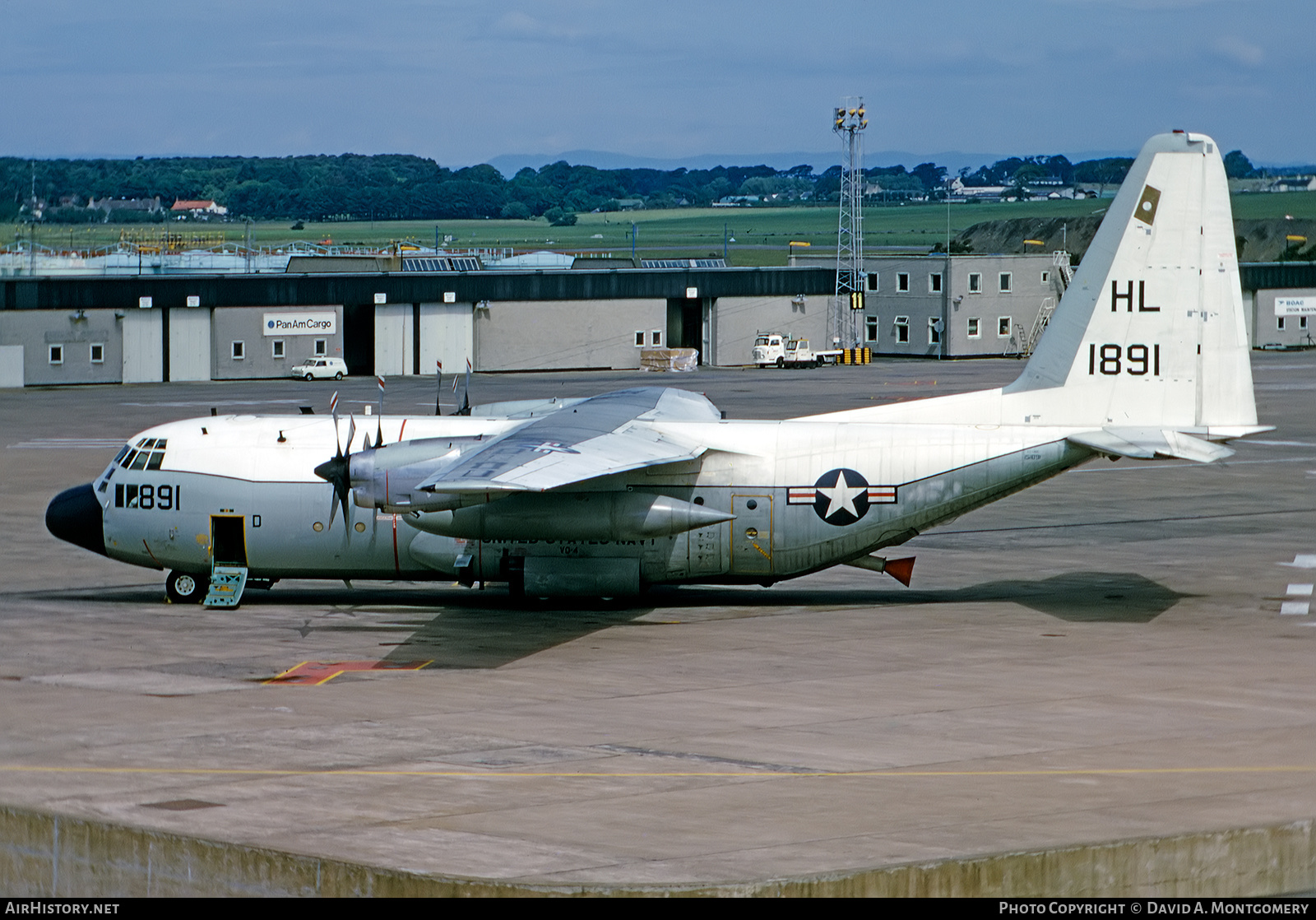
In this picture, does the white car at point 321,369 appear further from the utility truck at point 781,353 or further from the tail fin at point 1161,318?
the tail fin at point 1161,318

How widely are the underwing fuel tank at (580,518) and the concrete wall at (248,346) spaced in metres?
68.5

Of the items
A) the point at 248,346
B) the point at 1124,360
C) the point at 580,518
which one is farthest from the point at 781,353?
the point at 580,518

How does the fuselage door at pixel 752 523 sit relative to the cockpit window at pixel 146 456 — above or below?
below

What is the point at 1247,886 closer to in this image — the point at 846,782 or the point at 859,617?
the point at 846,782

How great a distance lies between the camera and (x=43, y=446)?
60594mm

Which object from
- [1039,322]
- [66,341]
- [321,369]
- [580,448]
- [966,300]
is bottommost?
[321,369]

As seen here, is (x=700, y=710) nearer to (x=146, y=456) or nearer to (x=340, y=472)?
(x=340, y=472)

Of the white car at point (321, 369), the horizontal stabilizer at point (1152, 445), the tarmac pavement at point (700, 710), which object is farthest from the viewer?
the white car at point (321, 369)

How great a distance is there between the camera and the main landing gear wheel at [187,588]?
33125mm

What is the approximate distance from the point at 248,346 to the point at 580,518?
6987cm

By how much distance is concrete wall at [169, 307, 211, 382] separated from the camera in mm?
93375

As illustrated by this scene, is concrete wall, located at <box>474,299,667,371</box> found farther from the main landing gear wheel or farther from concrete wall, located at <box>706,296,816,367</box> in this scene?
the main landing gear wheel

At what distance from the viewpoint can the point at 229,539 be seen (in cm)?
3225

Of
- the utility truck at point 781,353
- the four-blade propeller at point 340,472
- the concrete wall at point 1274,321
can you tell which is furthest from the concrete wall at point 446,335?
the four-blade propeller at point 340,472
